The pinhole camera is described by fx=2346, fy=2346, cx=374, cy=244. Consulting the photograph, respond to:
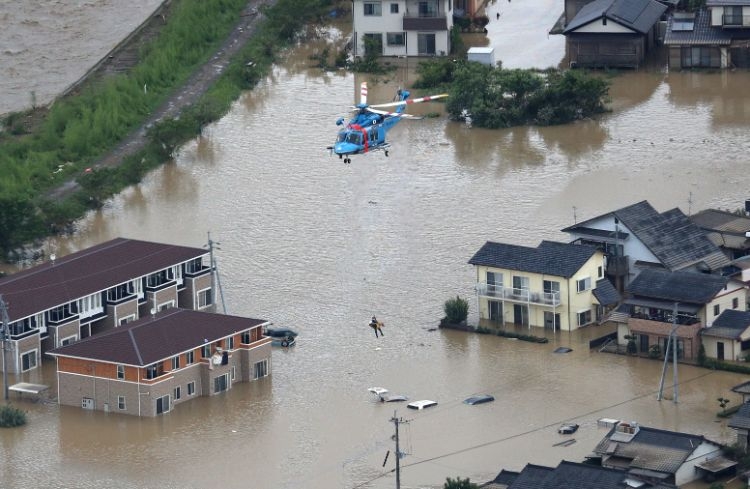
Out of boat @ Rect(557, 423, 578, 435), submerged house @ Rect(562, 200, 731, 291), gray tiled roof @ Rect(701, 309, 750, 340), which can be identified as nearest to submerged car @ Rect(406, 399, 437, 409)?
boat @ Rect(557, 423, 578, 435)

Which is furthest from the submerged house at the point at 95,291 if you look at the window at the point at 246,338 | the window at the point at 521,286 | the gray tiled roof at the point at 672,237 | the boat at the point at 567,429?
the boat at the point at 567,429

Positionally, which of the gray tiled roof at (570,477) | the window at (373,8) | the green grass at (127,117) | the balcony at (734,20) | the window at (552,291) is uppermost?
the window at (373,8)

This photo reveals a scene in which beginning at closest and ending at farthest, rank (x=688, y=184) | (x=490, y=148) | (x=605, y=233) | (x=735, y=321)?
(x=735, y=321) → (x=605, y=233) → (x=688, y=184) → (x=490, y=148)

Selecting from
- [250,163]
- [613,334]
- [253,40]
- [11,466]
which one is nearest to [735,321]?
[613,334]

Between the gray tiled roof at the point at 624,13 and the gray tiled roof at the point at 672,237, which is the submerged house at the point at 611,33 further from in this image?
the gray tiled roof at the point at 672,237

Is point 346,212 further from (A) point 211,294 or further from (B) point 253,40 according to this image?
(B) point 253,40

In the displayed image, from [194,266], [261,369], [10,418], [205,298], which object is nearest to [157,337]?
[261,369]
